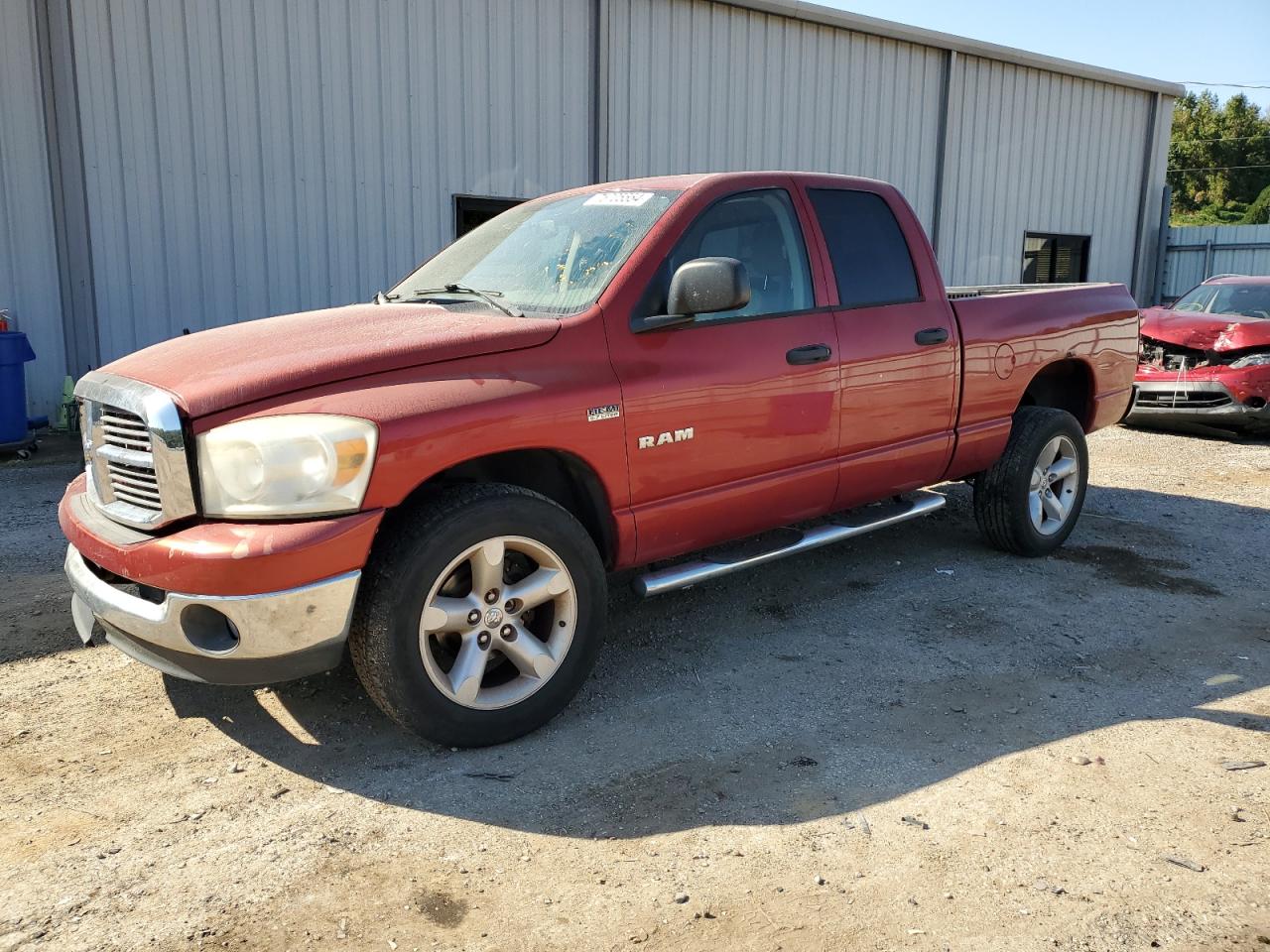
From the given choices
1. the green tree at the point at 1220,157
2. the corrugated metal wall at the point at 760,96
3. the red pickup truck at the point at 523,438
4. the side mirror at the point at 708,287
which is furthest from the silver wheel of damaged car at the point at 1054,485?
the green tree at the point at 1220,157

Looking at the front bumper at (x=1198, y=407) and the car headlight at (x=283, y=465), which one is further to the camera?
the front bumper at (x=1198, y=407)

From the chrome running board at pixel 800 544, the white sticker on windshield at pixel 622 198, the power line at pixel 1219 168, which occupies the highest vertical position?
the power line at pixel 1219 168

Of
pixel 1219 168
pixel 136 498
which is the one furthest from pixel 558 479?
pixel 1219 168

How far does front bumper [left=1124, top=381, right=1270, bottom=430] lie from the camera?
30.0 ft

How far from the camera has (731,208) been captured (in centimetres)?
408

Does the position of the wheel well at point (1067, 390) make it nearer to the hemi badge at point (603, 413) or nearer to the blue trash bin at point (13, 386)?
the hemi badge at point (603, 413)

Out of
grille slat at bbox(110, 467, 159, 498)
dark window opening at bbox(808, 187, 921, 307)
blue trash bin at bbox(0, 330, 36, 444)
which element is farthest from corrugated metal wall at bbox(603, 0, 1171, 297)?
grille slat at bbox(110, 467, 159, 498)

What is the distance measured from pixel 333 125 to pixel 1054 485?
298 inches

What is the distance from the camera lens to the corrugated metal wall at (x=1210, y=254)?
18.1 m

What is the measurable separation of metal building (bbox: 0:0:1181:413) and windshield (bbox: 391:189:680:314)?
578 cm

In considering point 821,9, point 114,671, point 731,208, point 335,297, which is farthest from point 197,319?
point 821,9

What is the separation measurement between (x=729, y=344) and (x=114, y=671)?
2.74 meters

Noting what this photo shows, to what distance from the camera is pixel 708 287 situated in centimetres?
349

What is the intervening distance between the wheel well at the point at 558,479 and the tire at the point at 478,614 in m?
0.21
